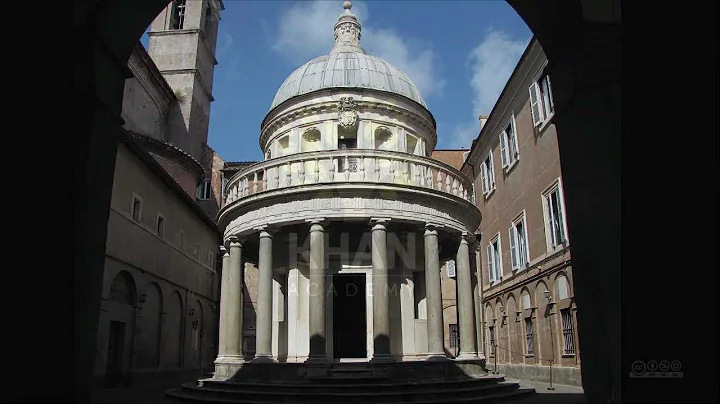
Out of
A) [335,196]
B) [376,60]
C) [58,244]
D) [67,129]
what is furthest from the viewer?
[376,60]

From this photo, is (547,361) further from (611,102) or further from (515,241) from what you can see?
(611,102)

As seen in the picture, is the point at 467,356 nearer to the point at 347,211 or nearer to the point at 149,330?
the point at 347,211

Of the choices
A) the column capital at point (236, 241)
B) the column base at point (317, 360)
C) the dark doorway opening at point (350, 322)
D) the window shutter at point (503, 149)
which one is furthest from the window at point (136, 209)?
the window shutter at point (503, 149)

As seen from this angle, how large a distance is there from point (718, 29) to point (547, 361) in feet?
63.8

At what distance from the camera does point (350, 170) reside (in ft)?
57.6

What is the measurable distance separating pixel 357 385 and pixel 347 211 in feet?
16.8

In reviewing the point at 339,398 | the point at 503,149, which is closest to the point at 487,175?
the point at 503,149

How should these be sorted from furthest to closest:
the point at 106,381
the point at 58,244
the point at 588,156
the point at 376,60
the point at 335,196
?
1. the point at 376,60
2. the point at 106,381
3. the point at 335,196
4. the point at 588,156
5. the point at 58,244

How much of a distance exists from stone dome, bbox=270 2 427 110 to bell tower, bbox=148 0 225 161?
21.6 metres

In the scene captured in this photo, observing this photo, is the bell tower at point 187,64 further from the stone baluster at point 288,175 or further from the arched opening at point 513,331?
the arched opening at point 513,331

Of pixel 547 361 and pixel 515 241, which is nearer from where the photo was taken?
pixel 547 361

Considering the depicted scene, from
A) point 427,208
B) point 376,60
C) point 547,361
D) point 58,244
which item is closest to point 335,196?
point 427,208

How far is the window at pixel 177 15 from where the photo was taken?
48.6m

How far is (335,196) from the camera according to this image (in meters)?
17.1
